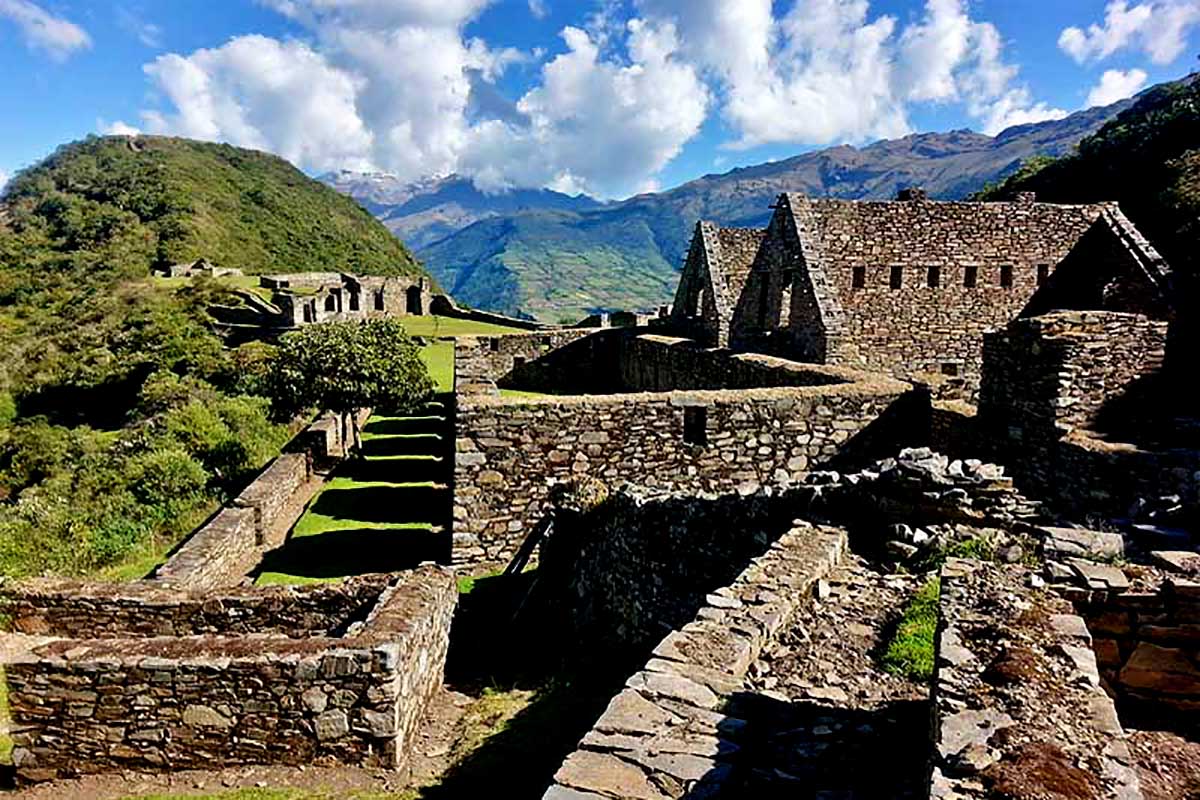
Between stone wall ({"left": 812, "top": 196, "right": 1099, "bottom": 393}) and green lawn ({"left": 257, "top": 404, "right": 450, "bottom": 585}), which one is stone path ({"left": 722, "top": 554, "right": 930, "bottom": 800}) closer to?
green lawn ({"left": 257, "top": 404, "right": 450, "bottom": 585})

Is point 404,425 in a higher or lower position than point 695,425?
lower

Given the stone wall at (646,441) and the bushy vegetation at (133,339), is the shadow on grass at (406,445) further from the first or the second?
the stone wall at (646,441)

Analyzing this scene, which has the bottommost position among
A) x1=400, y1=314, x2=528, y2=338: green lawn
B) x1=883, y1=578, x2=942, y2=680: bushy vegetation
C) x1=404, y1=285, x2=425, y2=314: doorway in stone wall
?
x1=883, y1=578, x2=942, y2=680: bushy vegetation

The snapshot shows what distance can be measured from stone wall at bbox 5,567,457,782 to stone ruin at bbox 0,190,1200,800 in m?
0.02

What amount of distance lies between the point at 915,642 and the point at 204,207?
405ft

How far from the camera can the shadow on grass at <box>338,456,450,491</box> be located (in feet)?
59.9

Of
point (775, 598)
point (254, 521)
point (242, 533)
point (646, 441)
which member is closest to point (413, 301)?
point (254, 521)

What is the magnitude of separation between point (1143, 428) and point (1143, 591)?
515cm

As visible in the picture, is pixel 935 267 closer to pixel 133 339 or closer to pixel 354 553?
pixel 354 553

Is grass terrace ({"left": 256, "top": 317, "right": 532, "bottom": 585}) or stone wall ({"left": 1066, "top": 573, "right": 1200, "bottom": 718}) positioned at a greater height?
stone wall ({"left": 1066, "top": 573, "right": 1200, "bottom": 718})

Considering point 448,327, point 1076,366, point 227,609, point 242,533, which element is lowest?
point 242,533

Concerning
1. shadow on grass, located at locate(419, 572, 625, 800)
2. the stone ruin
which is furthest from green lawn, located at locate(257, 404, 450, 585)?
shadow on grass, located at locate(419, 572, 625, 800)

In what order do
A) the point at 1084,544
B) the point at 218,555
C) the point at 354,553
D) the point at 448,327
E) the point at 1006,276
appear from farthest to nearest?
the point at 448,327 < the point at 1006,276 < the point at 354,553 < the point at 218,555 < the point at 1084,544

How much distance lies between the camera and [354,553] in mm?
12719
